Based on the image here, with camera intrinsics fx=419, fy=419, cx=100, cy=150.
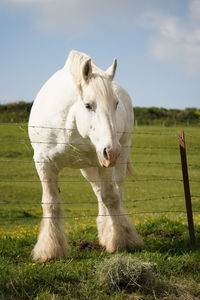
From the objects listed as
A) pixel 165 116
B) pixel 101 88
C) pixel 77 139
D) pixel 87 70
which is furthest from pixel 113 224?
pixel 165 116

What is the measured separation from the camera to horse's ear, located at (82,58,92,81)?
5236 millimetres

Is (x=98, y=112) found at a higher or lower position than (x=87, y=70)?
lower

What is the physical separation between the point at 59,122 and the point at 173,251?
2.44 m

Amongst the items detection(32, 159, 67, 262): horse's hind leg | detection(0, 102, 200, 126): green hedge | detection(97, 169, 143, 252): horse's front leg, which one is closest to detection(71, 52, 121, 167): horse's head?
detection(32, 159, 67, 262): horse's hind leg

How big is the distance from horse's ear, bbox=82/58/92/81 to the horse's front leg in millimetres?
1544

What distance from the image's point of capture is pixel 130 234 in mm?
6285

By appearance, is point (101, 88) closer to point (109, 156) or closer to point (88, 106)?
point (88, 106)

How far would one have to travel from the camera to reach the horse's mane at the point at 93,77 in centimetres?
513

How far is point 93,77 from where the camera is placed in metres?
5.29

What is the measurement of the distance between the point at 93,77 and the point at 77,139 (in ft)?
2.90

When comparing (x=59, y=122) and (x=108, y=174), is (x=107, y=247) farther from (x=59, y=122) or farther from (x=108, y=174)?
(x=59, y=122)

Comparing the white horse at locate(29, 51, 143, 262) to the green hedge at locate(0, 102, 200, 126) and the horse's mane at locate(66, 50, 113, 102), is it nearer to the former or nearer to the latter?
the horse's mane at locate(66, 50, 113, 102)

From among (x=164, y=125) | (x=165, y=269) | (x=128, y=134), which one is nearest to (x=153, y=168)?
(x=164, y=125)

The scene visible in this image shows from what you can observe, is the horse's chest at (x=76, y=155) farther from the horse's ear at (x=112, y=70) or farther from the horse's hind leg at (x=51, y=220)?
the horse's ear at (x=112, y=70)
